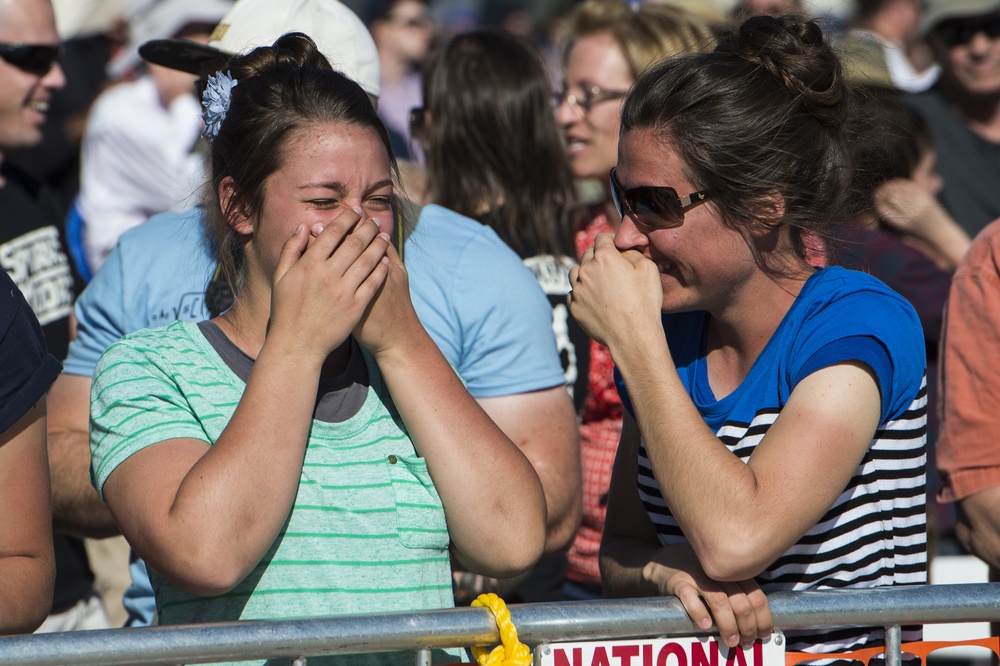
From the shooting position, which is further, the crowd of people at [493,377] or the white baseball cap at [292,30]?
the white baseball cap at [292,30]

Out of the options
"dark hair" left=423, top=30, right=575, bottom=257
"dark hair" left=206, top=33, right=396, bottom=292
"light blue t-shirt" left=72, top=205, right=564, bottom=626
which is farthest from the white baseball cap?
"dark hair" left=206, top=33, right=396, bottom=292

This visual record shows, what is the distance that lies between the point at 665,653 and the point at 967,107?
4941 millimetres

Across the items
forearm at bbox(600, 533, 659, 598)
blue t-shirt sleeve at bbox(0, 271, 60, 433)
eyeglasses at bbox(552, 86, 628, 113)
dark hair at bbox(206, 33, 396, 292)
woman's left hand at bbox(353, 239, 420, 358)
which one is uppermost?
eyeglasses at bbox(552, 86, 628, 113)

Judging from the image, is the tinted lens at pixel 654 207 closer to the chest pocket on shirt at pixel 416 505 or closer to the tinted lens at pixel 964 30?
the chest pocket on shirt at pixel 416 505

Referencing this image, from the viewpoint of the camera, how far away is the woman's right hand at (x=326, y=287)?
2.01 metres

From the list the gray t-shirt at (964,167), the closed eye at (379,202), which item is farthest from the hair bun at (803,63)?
the gray t-shirt at (964,167)

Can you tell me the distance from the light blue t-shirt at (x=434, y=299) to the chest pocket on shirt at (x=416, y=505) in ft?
1.96

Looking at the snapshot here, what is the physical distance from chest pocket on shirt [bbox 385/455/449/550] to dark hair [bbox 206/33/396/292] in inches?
23.0

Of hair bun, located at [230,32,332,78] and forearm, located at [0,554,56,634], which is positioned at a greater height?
hair bun, located at [230,32,332,78]

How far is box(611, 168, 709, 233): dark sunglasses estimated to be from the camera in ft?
7.42

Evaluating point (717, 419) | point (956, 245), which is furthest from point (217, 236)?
point (956, 245)

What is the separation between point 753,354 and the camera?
91.3 inches

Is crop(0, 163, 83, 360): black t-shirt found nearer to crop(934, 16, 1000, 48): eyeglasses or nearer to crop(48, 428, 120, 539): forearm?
crop(48, 428, 120, 539): forearm

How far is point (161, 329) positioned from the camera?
2.21 metres
